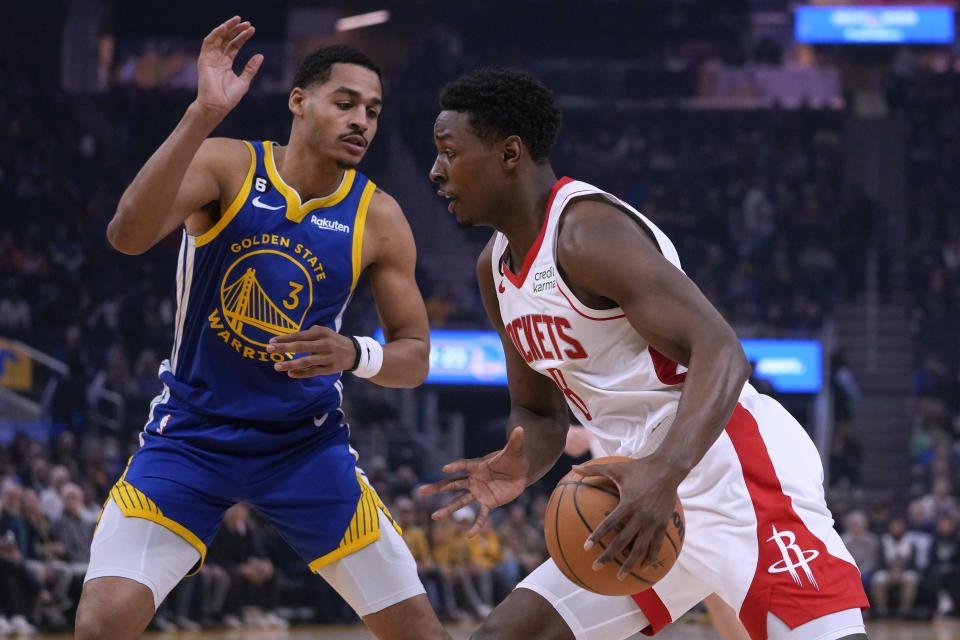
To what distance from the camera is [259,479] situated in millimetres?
4328

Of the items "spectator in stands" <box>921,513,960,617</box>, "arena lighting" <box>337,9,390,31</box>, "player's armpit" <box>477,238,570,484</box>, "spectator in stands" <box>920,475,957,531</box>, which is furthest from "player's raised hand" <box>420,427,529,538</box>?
"arena lighting" <box>337,9,390,31</box>

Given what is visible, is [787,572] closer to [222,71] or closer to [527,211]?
[527,211]

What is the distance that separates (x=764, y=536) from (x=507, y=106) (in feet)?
4.81

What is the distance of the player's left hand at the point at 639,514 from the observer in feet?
9.32

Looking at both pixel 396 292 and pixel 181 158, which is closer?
pixel 181 158

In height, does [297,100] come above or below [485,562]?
above

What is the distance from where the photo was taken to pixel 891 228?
22.0 meters

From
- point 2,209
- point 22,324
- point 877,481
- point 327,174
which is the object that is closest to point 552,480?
point 877,481

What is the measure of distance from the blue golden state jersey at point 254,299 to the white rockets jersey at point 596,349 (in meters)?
0.96

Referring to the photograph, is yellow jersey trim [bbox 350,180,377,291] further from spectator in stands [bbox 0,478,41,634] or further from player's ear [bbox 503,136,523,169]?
spectator in stands [bbox 0,478,41,634]

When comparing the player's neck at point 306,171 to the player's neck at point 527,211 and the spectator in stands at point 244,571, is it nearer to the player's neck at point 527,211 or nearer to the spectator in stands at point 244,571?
the player's neck at point 527,211

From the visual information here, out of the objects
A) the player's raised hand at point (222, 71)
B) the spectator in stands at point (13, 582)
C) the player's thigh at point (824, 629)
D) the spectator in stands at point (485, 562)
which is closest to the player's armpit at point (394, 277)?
the player's raised hand at point (222, 71)

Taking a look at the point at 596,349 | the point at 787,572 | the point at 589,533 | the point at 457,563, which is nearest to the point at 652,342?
the point at 596,349

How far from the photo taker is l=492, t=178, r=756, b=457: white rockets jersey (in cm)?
351
